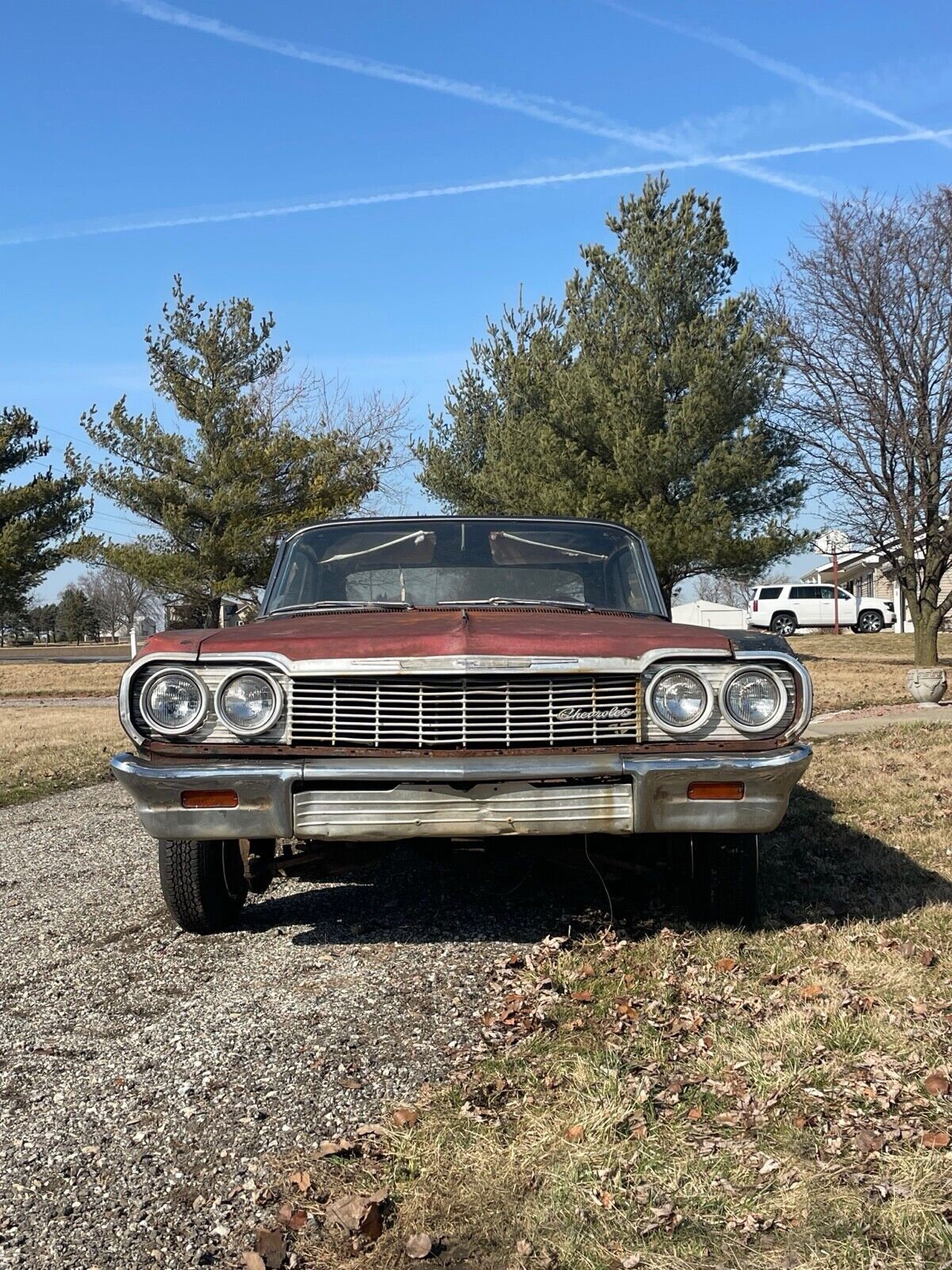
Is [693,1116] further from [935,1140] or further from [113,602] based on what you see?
[113,602]

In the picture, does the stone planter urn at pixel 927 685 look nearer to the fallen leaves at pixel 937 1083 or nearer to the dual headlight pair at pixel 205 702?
the fallen leaves at pixel 937 1083

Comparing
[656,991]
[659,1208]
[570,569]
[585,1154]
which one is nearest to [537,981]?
[656,991]

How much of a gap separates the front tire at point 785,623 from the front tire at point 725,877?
35560mm

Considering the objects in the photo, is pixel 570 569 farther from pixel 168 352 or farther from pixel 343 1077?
pixel 168 352

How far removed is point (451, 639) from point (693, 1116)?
1.54 metres

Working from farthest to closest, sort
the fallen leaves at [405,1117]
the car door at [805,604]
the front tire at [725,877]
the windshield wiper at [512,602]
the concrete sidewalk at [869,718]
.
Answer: the car door at [805,604] → the concrete sidewalk at [869,718] → the windshield wiper at [512,602] → the front tire at [725,877] → the fallen leaves at [405,1117]

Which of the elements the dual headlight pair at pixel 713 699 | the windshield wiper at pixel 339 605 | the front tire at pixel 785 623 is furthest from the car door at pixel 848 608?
the dual headlight pair at pixel 713 699

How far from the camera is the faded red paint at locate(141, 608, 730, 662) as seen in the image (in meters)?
3.53

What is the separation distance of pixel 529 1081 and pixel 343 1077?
49 cm

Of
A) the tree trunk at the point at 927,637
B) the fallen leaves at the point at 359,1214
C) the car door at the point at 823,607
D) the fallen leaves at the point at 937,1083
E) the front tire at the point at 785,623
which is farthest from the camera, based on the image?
the car door at the point at 823,607

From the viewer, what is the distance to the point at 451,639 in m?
3.54

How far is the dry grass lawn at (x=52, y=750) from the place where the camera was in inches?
347

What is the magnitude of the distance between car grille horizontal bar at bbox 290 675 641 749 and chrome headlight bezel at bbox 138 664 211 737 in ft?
0.96

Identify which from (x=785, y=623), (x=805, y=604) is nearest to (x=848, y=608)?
(x=805, y=604)
